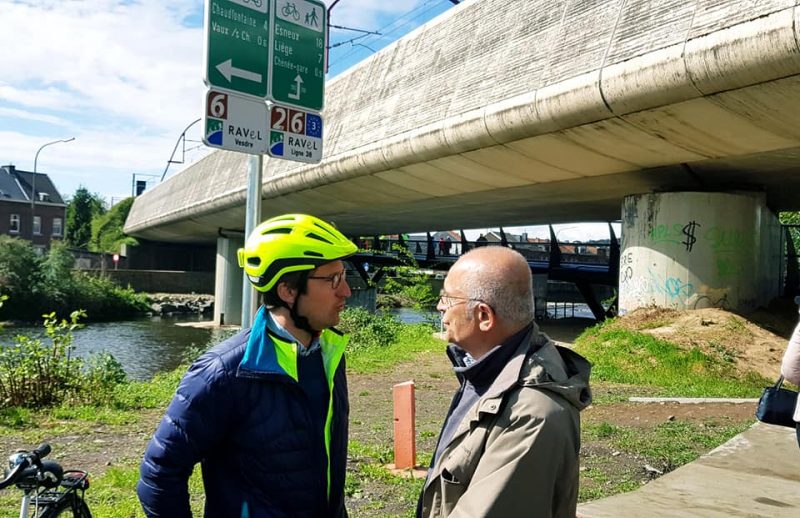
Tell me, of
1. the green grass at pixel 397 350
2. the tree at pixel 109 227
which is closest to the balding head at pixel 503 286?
the green grass at pixel 397 350

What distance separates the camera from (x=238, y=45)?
3857mm

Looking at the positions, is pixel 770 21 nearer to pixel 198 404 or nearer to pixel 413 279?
pixel 198 404

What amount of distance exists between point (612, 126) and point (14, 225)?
220 ft

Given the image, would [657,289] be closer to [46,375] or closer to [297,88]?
[46,375]

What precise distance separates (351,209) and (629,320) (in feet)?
42.5

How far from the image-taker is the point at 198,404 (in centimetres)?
205

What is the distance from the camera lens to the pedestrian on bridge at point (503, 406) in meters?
1.78

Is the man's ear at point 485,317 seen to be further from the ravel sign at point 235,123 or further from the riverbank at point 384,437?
the riverbank at point 384,437

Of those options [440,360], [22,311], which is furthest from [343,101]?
[22,311]

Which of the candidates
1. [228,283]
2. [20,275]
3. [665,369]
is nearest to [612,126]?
[665,369]

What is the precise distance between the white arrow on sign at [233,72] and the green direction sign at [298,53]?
0.43ft

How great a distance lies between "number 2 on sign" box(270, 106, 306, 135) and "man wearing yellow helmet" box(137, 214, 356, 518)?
6.23ft

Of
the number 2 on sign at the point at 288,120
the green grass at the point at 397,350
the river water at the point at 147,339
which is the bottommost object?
the river water at the point at 147,339

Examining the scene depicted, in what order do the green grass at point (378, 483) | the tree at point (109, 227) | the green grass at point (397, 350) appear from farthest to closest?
the tree at point (109, 227) < the green grass at point (397, 350) < the green grass at point (378, 483)
